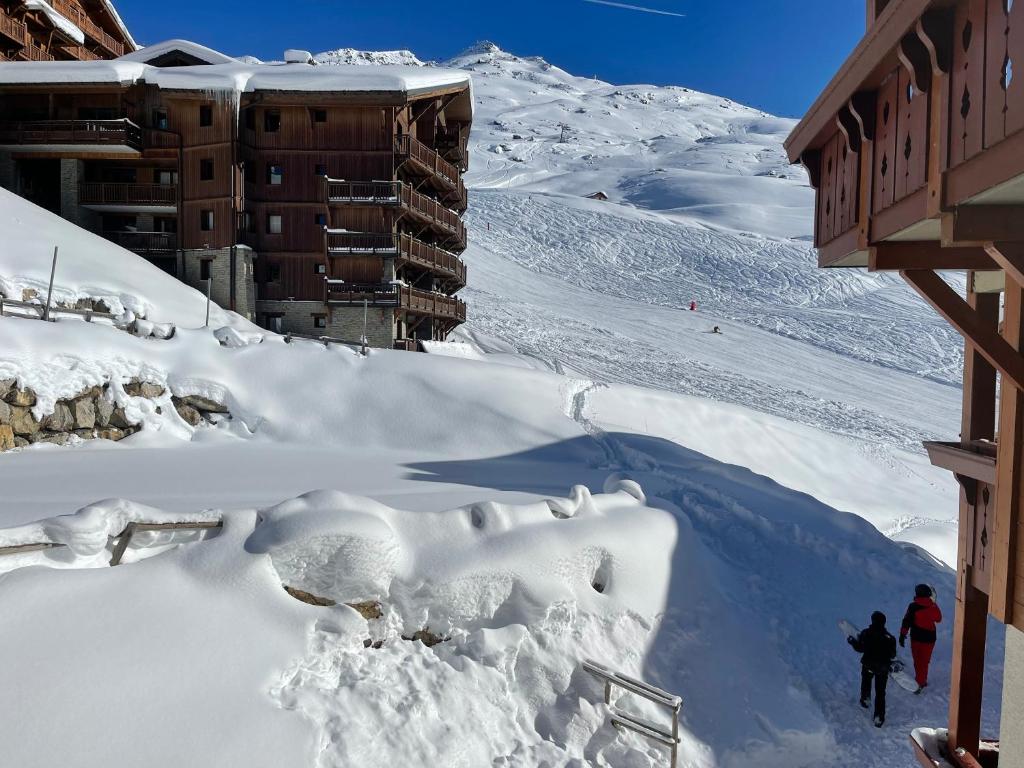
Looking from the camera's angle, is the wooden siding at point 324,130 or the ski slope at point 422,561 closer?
the ski slope at point 422,561

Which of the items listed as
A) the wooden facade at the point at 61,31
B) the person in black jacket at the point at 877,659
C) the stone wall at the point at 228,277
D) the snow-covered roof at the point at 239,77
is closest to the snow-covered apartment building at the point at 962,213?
the person in black jacket at the point at 877,659

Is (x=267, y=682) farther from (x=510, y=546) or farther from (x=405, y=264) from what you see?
(x=405, y=264)

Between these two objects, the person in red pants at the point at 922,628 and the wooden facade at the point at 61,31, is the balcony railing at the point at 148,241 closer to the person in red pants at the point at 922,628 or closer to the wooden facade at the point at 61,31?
the wooden facade at the point at 61,31

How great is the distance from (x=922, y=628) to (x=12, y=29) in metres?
43.0

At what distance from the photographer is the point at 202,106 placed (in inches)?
1125

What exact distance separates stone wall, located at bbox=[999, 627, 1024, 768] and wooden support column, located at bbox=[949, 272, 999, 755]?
765 mm

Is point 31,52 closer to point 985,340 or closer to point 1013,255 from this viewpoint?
point 985,340

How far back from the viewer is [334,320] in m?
28.8

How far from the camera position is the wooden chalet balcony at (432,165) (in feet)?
93.2

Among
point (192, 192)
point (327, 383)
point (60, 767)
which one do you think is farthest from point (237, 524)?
point (192, 192)

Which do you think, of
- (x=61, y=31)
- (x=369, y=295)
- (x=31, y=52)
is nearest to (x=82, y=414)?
(x=369, y=295)

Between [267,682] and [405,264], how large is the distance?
25.9m

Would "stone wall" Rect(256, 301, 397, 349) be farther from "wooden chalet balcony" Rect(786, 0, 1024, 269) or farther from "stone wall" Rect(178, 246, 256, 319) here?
"wooden chalet balcony" Rect(786, 0, 1024, 269)

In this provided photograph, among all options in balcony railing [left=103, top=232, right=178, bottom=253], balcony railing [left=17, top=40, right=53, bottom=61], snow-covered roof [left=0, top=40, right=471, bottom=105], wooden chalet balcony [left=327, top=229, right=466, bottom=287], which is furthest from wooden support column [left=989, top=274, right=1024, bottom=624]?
balcony railing [left=17, top=40, right=53, bottom=61]
